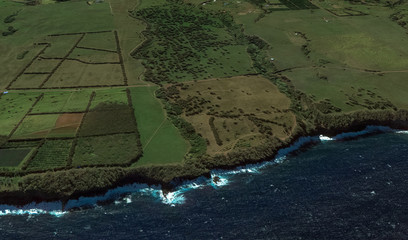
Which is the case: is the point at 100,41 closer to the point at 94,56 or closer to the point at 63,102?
the point at 94,56

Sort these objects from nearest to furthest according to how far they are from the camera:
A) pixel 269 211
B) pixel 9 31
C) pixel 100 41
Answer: pixel 269 211
pixel 100 41
pixel 9 31

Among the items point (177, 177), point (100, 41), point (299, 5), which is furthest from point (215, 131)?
point (299, 5)

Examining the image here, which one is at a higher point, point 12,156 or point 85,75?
point 85,75

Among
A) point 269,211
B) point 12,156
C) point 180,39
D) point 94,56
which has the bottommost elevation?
point 269,211

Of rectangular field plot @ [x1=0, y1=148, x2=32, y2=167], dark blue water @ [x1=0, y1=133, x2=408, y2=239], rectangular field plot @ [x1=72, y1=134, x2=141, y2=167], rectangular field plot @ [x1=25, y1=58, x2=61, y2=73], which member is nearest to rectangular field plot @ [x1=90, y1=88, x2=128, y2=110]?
rectangular field plot @ [x1=72, y1=134, x2=141, y2=167]

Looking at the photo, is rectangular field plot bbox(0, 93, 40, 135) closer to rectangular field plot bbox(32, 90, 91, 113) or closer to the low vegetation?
the low vegetation

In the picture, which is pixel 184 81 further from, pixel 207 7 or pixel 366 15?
pixel 366 15

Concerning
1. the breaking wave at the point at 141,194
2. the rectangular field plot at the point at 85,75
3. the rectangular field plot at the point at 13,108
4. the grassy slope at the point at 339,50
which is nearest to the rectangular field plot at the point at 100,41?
the rectangular field plot at the point at 85,75

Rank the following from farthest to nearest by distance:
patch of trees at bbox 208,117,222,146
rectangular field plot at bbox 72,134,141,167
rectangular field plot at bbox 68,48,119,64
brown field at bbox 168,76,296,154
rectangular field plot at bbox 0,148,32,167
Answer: rectangular field plot at bbox 68,48,119,64, brown field at bbox 168,76,296,154, patch of trees at bbox 208,117,222,146, rectangular field plot at bbox 72,134,141,167, rectangular field plot at bbox 0,148,32,167
